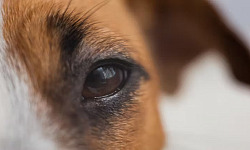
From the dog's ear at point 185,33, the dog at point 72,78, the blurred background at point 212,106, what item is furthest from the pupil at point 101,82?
the blurred background at point 212,106

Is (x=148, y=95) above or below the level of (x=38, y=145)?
above

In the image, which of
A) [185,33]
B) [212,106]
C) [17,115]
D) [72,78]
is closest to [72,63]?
[72,78]

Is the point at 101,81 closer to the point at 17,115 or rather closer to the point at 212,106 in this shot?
the point at 17,115

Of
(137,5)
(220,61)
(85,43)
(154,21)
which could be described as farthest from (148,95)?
(220,61)

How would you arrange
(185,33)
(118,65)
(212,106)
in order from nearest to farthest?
(118,65), (185,33), (212,106)

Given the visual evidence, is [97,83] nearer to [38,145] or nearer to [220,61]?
[38,145]

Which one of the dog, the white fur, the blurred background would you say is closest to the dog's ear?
the blurred background

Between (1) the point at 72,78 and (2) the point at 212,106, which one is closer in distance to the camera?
(1) the point at 72,78
